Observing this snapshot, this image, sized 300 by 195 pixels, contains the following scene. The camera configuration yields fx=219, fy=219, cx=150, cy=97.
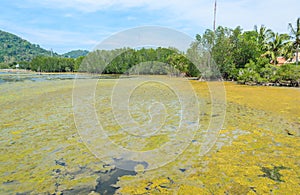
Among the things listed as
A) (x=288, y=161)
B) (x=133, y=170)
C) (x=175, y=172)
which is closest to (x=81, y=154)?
(x=133, y=170)

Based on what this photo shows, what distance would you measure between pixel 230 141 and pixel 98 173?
11.9 ft

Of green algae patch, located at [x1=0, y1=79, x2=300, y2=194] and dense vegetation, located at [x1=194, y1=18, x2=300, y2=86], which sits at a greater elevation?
dense vegetation, located at [x1=194, y1=18, x2=300, y2=86]

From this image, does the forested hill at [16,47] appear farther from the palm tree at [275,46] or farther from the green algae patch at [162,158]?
the green algae patch at [162,158]

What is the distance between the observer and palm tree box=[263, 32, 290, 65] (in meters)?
29.0

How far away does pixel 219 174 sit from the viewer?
4105 millimetres

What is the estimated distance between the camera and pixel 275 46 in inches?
1176

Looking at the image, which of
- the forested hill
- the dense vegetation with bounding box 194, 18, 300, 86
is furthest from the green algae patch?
the forested hill

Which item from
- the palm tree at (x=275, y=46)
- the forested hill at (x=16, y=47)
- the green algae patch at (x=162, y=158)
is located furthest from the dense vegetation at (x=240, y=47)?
the forested hill at (x=16, y=47)

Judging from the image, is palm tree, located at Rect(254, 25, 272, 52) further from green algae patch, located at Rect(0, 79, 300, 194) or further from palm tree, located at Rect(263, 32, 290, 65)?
green algae patch, located at Rect(0, 79, 300, 194)

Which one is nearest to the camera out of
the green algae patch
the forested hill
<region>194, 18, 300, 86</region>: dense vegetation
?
the green algae patch

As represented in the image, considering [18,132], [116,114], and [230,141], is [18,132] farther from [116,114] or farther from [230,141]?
[230,141]

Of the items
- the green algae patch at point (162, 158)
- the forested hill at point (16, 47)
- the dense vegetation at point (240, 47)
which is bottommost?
the green algae patch at point (162, 158)

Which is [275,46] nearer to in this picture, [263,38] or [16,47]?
[263,38]

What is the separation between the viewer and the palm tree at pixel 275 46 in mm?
28950
